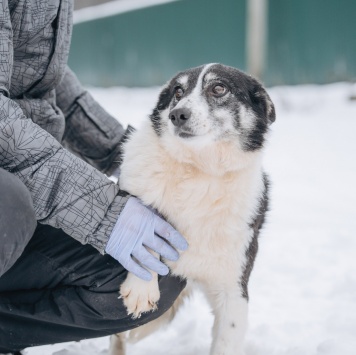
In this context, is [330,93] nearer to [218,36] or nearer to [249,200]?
[218,36]

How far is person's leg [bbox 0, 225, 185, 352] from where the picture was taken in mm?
1805

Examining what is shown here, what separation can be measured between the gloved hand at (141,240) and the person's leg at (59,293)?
0.12 m

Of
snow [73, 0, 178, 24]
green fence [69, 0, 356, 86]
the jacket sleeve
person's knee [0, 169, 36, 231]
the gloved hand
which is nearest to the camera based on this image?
person's knee [0, 169, 36, 231]

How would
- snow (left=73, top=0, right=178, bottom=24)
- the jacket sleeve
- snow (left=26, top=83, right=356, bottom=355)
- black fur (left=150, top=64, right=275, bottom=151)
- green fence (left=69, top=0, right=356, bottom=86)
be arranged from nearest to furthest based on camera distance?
black fur (left=150, top=64, right=275, bottom=151) → snow (left=26, top=83, right=356, bottom=355) → the jacket sleeve → green fence (left=69, top=0, right=356, bottom=86) → snow (left=73, top=0, right=178, bottom=24)

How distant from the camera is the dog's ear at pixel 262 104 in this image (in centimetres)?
215

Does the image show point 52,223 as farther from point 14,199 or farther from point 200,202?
point 200,202

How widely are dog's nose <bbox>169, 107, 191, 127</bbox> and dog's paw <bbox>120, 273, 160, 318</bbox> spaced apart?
0.51 m

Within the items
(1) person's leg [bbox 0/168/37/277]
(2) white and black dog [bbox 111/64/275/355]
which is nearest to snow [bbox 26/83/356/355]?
(2) white and black dog [bbox 111/64/275/355]

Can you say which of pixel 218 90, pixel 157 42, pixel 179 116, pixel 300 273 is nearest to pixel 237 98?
pixel 218 90

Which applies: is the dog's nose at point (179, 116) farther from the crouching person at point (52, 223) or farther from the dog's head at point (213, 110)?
the crouching person at point (52, 223)

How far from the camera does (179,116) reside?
6.24ft

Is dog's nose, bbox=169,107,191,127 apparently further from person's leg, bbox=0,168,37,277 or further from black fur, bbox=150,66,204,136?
person's leg, bbox=0,168,37,277

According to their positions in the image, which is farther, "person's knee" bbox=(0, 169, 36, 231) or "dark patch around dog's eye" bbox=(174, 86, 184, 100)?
"dark patch around dog's eye" bbox=(174, 86, 184, 100)

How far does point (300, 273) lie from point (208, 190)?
1092 mm
